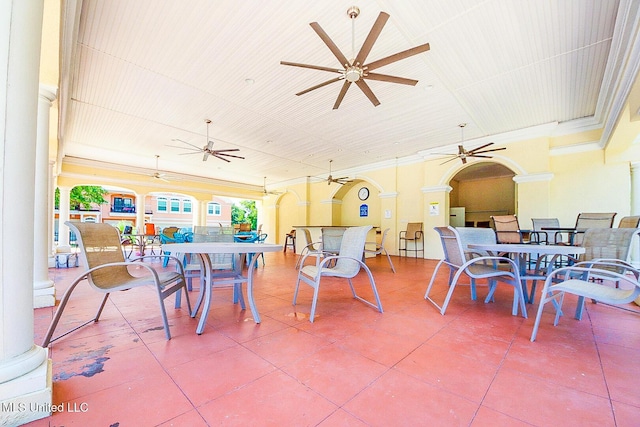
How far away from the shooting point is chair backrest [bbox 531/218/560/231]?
530cm

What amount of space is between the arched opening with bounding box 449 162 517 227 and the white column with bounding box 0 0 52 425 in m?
10.4

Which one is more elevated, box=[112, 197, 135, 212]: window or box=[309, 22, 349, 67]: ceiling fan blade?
box=[309, 22, 349, 67]: ceiling fan blade

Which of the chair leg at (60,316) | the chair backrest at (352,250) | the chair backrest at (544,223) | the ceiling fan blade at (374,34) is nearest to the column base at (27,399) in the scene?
the chair leg at (60,316)

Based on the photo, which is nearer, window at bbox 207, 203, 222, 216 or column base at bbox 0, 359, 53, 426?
column base at bbox 0, 359, 53, 426

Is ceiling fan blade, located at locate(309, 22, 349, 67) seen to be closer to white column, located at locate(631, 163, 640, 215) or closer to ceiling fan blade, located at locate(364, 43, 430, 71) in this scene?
ceiling fan blade, located at locate(364, 43, 430, 71)

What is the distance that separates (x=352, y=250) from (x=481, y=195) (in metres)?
10.1

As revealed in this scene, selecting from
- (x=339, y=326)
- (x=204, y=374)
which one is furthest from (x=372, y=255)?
(x=204, y=374)

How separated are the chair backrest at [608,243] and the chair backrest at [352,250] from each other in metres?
2.48

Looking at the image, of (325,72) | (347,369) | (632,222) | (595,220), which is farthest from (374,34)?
(595,220)

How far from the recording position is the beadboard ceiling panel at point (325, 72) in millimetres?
2951

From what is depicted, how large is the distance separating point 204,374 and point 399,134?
642 centimetres

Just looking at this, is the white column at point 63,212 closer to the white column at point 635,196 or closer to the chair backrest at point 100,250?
the chair backrest at point 100,250

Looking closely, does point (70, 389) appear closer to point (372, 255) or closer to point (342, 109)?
point (342, 109)

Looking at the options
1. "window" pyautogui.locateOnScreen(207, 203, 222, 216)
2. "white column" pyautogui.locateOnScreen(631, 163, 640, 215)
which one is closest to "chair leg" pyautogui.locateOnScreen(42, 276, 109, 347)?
"white column" pyautogui.locateOnScreen(631, 163, 640, 215)
